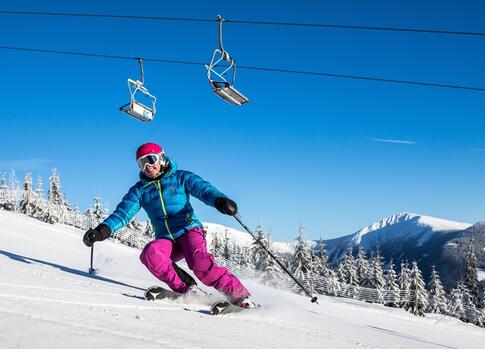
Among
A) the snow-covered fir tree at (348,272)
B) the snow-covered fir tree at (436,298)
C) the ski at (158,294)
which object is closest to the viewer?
the ski at (158,294)

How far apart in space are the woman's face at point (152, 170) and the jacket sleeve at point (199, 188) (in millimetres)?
249

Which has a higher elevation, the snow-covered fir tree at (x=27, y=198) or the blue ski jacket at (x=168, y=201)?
the snow-covered fir tree at (x=27, y=198)

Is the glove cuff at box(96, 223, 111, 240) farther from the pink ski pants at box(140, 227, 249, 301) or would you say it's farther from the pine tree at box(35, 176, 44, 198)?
the pine tree at box(35, 176, 44, 198)

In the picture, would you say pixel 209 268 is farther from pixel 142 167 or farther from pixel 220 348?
pixel 220 348

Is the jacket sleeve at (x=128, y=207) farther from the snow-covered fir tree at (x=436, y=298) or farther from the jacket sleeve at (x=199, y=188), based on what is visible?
the snow-covered fir tree at (x=436, y=298)

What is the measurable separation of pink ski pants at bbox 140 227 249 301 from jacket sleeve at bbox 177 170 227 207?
0.37 m

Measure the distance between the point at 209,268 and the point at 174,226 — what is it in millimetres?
767

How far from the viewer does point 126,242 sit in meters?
44.8

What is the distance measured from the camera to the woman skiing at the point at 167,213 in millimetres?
4820

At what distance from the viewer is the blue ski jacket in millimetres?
5156

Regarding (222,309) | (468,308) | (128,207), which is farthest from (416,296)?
(222,309)

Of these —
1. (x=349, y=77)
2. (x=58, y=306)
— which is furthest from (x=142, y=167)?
(x=349, y=77)

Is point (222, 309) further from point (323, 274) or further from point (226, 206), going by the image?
point (323, 274)

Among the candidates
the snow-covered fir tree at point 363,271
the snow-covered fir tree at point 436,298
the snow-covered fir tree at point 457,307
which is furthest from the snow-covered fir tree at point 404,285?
the snow-covered fir tree at point 457,307
